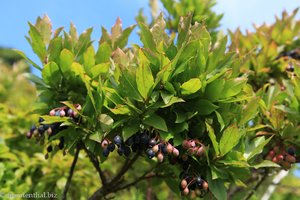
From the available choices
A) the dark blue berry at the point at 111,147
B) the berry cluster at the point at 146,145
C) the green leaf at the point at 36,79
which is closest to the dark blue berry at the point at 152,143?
the berry cluster at the point at 146,145

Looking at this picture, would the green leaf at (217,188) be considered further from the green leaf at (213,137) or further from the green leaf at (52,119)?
the green leaf at (52,119)

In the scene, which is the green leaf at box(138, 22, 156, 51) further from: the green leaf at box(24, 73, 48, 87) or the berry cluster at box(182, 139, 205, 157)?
the green leaf at box(24, 73, 48, 87)

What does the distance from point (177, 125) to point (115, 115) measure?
0.34m

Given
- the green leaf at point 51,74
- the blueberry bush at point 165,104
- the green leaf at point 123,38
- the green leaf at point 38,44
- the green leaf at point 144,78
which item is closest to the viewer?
the green leaf at point 144,78

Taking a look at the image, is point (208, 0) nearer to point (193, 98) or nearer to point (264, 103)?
point (264, 103)

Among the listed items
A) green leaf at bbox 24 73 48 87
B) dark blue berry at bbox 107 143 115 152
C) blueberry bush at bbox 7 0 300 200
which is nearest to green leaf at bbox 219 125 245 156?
blueberry bush at bbox 7 0 300 200

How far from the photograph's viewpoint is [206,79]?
2242 mm

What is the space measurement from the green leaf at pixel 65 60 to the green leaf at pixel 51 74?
34 mm

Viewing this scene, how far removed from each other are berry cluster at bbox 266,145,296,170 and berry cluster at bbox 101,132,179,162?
29.2 inches

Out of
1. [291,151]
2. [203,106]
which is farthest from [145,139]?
[291,151]

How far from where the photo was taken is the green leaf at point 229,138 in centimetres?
210

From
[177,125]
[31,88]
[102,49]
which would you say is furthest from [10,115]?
[31,88]

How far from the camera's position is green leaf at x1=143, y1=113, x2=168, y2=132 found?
2.11 meters

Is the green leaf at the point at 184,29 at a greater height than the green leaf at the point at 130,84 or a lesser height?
greater
